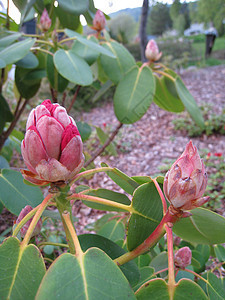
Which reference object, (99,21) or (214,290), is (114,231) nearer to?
(214,290)

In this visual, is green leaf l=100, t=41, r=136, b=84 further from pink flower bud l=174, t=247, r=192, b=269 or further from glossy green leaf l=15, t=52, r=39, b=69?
pink flower bud l=174, t=247, r=192, b=269

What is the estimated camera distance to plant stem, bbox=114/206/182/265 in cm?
40

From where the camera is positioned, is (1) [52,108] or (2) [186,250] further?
(2) [186,250]

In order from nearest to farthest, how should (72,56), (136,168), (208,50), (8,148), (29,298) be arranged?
(29,298)
(72,56)
(8,148)
(136,168)
(208,50)

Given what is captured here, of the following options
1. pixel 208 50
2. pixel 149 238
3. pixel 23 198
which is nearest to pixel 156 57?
pixel 23 198

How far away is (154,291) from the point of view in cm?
38

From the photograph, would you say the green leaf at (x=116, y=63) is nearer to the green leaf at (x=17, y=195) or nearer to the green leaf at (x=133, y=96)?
the green leaf at (x=133, y=96)

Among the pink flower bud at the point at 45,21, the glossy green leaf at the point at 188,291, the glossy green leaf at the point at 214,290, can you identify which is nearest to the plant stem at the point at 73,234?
the glossy green leaf at the point at 188,291

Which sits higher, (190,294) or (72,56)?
(72,56)

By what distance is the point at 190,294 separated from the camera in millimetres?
362

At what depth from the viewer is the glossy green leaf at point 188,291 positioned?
36cm

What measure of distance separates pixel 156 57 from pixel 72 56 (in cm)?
50

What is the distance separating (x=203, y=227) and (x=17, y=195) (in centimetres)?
39

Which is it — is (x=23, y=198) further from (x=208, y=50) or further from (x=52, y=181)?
(x=208, y=50)
